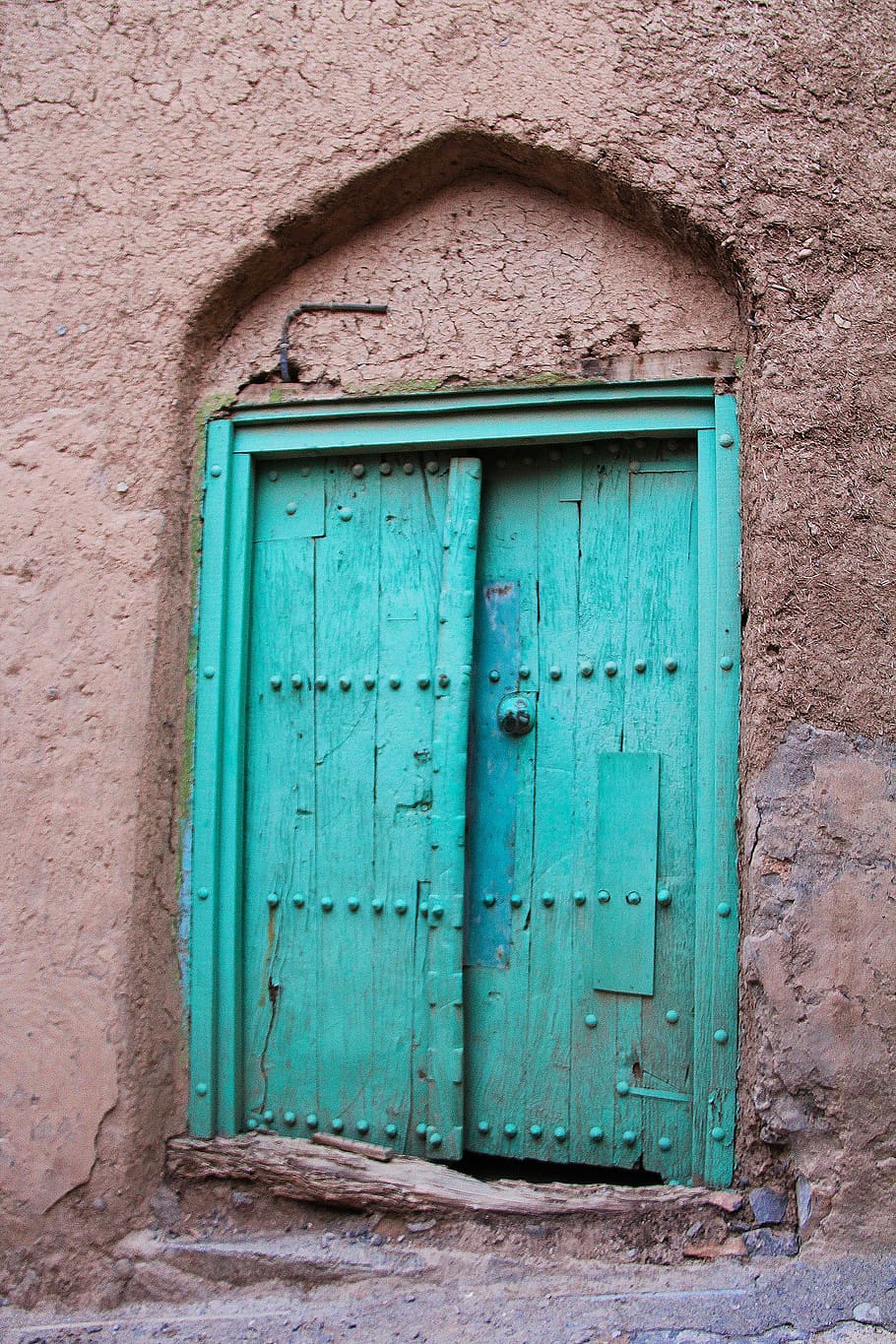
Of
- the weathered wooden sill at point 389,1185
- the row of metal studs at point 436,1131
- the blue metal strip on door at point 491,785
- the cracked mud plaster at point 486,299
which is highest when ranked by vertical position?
the cracked mud plaster at point 486,299

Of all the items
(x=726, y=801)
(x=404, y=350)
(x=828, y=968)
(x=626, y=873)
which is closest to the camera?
(x=828, y=968)

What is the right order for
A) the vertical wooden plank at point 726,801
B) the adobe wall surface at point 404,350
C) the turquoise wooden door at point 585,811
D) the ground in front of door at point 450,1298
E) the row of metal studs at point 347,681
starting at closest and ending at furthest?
the ground in front of door at point 450,1298, the adobe wall surface at point 404,350, the vertical wooden plank at point 726,801, the turquoise wooden door at point 585,811, the row of metal studs at point 347,681

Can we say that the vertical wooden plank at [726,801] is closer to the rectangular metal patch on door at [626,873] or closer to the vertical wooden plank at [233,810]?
the rectangular metal patch on door at [626,873]

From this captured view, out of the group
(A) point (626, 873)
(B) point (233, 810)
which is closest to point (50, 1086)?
(B) point (233, 810)

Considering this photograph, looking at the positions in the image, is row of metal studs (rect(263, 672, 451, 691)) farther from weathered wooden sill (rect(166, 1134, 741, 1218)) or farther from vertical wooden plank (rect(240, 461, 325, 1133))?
weathered wooden sill (rect(166, 1134, 741, 1218))

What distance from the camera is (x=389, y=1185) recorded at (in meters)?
2.02

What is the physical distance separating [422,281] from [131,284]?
2.15 ft

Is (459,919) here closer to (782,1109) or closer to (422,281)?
(782,1109)

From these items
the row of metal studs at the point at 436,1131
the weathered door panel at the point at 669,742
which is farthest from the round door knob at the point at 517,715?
the row of metal studs at the point at 436,1131

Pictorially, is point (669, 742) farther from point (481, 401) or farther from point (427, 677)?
point (481, 401)

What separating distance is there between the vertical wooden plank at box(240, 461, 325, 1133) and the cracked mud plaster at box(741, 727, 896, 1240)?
98 centimetres

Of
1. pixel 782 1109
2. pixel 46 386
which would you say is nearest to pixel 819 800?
pixel 782 1109

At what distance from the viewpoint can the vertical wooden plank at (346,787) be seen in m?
2.18

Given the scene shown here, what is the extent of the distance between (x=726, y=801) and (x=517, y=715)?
0.48 meters
